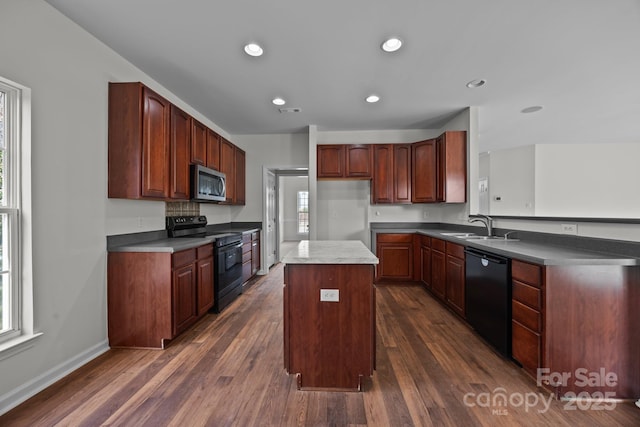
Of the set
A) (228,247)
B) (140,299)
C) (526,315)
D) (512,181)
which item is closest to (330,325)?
(526,315)

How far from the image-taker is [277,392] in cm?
173

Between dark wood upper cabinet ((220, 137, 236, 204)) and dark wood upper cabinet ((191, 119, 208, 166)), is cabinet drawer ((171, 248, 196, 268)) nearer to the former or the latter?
dark wood upper cabinet ((191, 119, 208, 166))

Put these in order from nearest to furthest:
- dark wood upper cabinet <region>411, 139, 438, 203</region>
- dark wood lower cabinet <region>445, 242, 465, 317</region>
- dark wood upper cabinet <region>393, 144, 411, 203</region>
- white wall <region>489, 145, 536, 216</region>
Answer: dark wood lower cabinet <region>445, 242, 465, 317</region> < dark wood upper cabinet <region>411, 139, 438, 203</region> < dark wood upper cabinet <region>393, 144, 411, 203</region> < white wall <region>489, 145, 536, 216</region>

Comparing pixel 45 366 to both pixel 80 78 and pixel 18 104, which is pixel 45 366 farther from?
pixel 80 78

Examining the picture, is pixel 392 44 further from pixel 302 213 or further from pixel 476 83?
pixel 302 213

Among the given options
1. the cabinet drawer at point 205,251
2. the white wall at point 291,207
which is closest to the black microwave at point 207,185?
the cabinet drawer at point 205,251

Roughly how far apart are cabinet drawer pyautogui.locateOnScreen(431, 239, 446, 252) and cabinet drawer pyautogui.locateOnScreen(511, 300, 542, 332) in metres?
1.33

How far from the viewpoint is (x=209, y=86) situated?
2.96 m

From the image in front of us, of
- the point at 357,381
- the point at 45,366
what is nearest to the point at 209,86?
the point at 45,366

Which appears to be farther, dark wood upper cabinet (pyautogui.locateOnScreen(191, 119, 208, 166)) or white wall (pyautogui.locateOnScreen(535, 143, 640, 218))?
white wall (pyautogui.locateOnScreen(535, 143, 640, 218))

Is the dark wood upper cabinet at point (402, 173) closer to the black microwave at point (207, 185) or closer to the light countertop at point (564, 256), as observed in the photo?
the light countertop at point (564, 256)

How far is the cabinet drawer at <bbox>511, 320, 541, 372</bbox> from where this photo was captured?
1772mm

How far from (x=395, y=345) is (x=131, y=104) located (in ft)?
10.4

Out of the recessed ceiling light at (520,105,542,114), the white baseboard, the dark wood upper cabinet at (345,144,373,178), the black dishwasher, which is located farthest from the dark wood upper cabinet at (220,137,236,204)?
the recessed ceiling light at (520,105,542,114)
